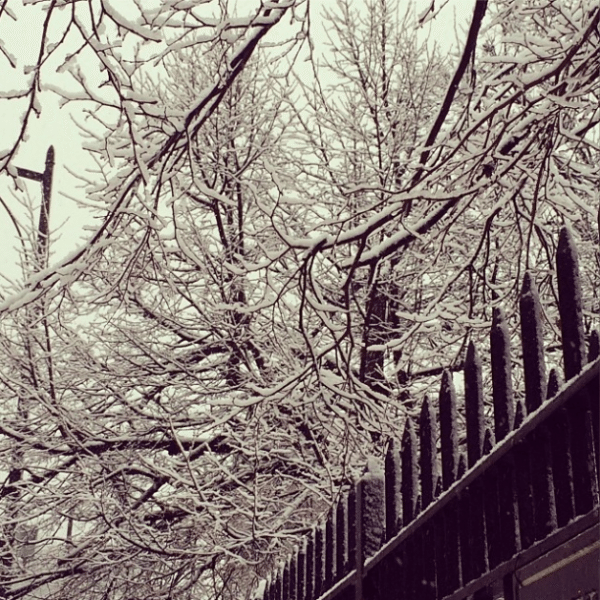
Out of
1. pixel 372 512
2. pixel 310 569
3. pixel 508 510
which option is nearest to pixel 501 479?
pixel 508 510

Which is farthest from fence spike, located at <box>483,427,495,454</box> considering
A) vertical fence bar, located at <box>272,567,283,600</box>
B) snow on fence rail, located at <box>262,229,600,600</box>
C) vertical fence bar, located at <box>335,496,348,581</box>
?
vertical fence bar, located at <box>272,567,283,600</box>

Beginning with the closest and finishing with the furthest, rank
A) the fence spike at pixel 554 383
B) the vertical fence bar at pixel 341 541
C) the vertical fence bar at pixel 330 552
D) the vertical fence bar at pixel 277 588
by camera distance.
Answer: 1. the fence spike at pixel 554 383
2. the vertical fence bar at pixel 341 541
3. the vertical fence bar at pixel 330 552
4. the vertical fence bar at pixel 277 588

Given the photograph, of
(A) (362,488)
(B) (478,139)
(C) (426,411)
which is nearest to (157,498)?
(B) (478,139)

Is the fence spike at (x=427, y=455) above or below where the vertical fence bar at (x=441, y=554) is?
above

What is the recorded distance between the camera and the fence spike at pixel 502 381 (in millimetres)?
1894

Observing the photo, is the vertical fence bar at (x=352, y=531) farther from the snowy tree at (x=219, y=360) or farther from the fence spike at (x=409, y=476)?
the snowy tree at (x=219, y=360)

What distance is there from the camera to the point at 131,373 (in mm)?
8305

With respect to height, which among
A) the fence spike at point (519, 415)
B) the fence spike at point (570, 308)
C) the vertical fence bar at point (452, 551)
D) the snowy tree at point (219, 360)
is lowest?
the vertical fence bar at point (452, 551)

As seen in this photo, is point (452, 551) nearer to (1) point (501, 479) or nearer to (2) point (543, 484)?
(1) point (501, 479)

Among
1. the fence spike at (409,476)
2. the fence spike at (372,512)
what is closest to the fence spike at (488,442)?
the fence spike at (409,476)

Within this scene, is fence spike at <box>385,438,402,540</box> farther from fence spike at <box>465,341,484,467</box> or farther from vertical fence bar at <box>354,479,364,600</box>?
fence spike at <box>465,341,484,467</box>

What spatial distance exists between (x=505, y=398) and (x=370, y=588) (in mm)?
1170

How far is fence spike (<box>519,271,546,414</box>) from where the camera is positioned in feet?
5.79

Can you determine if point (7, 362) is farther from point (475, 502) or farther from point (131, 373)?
point (475, 502)
